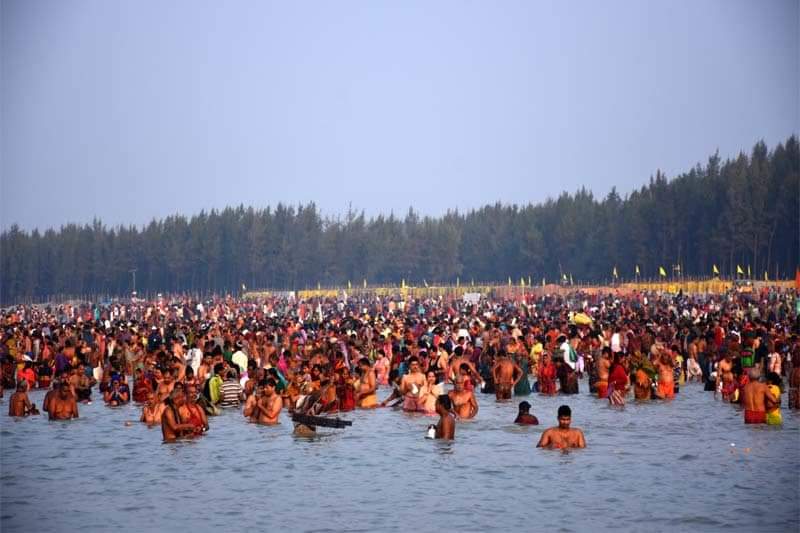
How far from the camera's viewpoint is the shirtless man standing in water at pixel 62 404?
87.4ft

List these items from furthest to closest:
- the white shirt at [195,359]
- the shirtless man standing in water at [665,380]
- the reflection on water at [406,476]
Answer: the white shirt at [195,359], the shirtless man standing in water at [665,380], the reflection on water at [406,476]

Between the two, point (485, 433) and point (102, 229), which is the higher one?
point (102, 229)

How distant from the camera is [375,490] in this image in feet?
62.1

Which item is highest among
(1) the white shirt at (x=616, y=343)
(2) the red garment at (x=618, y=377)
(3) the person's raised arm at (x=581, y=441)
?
(1) the white shirt at (x=616, y=343)

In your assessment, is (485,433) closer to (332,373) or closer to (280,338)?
(332,373)

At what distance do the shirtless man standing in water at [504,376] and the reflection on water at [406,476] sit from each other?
78.3 inches

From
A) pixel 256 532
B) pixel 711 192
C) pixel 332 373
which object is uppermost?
pixel 711 192

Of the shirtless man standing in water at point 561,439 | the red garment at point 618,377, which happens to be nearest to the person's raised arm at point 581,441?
the shirtless man standing in water at point 561,439

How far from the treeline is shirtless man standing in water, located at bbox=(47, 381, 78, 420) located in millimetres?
84996

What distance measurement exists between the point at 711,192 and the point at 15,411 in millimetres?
83040

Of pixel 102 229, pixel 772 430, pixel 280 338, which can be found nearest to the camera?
pixel 772 430

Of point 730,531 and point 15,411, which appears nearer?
point 730,531

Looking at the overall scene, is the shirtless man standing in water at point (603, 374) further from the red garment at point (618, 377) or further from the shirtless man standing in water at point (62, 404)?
the shirtless man standing in water at point (62, 404)

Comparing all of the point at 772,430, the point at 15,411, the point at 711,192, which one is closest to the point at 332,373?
the point at 15,411
